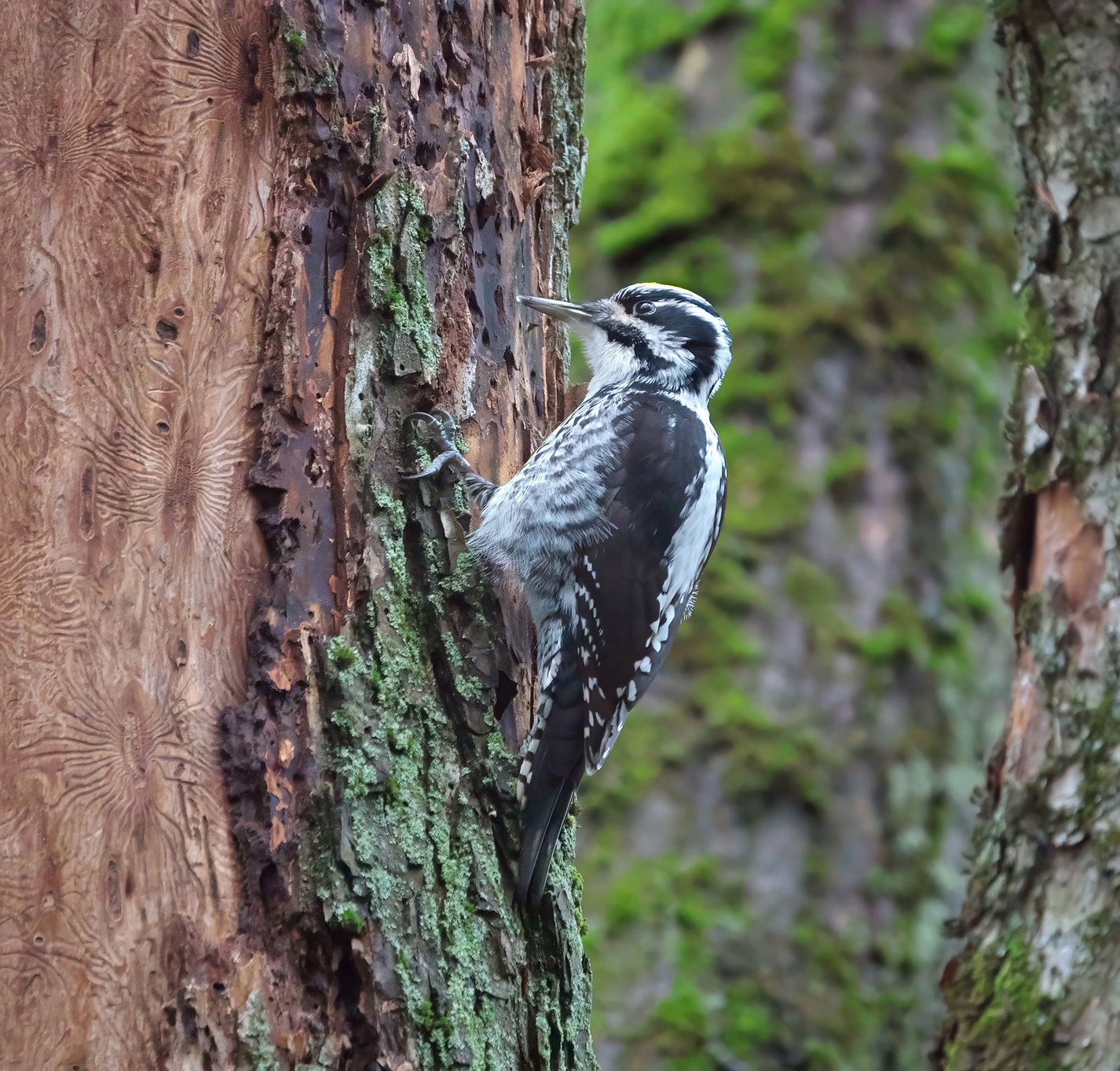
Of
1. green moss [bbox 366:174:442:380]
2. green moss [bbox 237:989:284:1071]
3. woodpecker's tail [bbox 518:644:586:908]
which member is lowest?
green moss [bbox 237:989:284:1071]

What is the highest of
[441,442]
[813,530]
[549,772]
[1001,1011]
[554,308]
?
[554,308]

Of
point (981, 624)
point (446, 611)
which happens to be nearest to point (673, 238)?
point (981, 624)

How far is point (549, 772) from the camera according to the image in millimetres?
2775

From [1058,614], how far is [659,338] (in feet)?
4.93

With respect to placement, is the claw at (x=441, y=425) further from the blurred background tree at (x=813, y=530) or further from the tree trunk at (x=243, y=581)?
the blurred background tree at (x=813, y=530)

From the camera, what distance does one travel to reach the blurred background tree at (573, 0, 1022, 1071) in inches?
207

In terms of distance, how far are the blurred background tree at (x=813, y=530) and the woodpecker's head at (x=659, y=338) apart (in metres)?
1.63

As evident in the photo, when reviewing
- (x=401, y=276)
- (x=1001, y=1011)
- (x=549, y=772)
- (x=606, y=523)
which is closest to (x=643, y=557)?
(x=606, y=523)

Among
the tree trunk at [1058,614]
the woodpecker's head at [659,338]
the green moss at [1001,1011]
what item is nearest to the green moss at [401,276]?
the woodpecker's head at [659,338]

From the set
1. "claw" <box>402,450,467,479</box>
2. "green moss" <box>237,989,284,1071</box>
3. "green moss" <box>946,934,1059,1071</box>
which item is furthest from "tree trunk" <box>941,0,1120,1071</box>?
"green moss" <box>237,989,284,1071</box>

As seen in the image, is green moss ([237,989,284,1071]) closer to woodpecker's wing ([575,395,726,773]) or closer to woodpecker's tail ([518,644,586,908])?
woodpecker's tail ([518,644,586,908])

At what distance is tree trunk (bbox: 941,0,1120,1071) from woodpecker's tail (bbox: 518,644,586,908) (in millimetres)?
1047

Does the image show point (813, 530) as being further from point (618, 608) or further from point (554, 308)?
point (554, 308)

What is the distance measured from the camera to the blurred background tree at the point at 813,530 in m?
5.25
